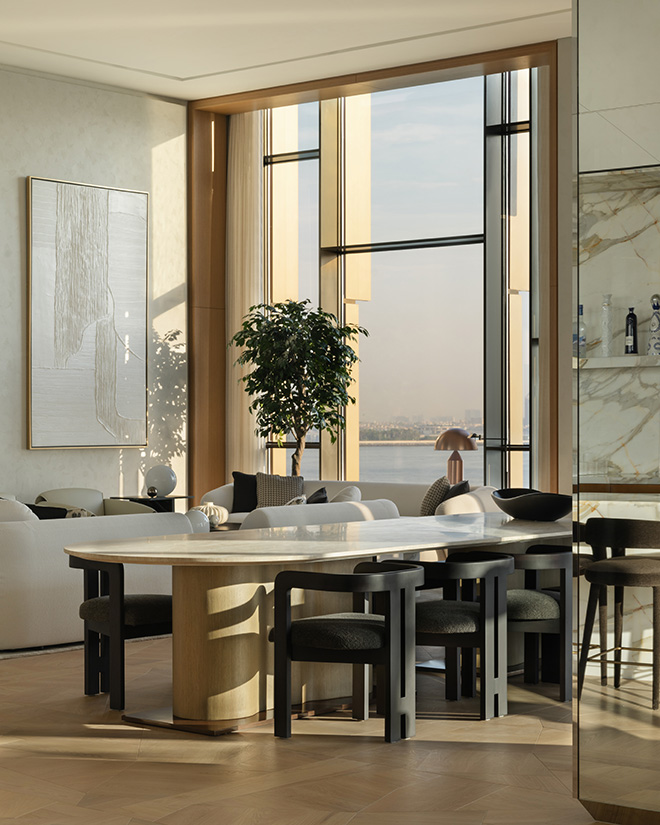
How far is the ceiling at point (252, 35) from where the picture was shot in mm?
8203

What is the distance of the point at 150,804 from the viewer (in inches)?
144

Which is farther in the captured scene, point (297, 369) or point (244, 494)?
point (297, 369)

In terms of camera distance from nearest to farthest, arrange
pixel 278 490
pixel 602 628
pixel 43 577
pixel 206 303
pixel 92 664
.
Answer: pixel 602 628 < pixel 92 664 < pixel 43 577 < pixel 278 490 < pixel 206 303

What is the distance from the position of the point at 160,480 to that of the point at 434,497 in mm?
2628

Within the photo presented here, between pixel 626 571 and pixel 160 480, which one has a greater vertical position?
pixel 626 571

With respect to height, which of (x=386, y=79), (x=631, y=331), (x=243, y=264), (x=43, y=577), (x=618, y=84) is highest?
(x=386, y=79)

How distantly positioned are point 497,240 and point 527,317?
2.36 ft

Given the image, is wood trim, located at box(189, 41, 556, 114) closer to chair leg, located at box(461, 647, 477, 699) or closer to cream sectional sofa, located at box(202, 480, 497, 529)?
cream sectional sofa, located at box(202, 480, 497, 529)

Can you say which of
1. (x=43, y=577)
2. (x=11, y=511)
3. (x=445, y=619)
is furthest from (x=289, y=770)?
(x=11, y=511)

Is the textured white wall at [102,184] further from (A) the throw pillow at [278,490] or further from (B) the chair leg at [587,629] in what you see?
(B) the chair leg at [587,629]

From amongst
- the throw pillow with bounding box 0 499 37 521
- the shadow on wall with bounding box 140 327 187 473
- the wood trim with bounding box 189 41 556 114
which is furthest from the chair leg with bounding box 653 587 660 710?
the shadow on wall with bounding box 140 327 187 473

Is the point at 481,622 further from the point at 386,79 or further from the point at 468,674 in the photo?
the point at 386,79

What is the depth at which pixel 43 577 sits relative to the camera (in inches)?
246

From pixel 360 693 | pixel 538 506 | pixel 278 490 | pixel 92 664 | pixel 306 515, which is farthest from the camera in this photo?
pixel 278 490
